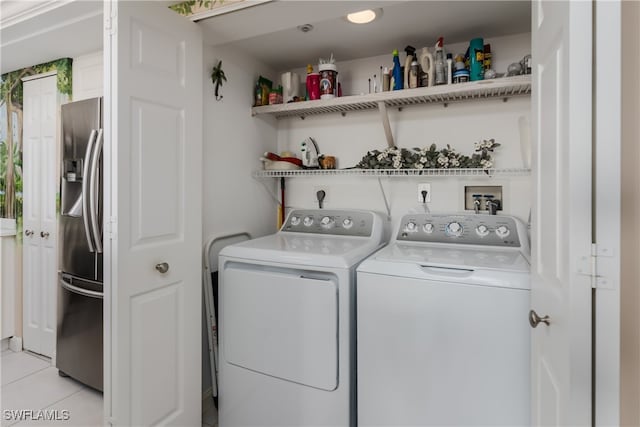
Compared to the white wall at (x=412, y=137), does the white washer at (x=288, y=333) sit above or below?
below

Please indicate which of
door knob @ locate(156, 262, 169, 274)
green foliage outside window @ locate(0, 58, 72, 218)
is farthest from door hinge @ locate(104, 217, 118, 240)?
green foliage outside window @ locate(0, 58, 72, 218)

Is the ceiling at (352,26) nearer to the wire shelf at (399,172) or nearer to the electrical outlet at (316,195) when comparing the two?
the wire shelf at (399,172)

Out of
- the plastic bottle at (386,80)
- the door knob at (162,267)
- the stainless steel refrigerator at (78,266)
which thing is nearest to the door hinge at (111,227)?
the door knob at (162,267)

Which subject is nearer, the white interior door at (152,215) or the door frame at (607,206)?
the door frame at (607,206)

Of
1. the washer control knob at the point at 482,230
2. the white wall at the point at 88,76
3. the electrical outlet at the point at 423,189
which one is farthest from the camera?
the white wall at the point at 88,76

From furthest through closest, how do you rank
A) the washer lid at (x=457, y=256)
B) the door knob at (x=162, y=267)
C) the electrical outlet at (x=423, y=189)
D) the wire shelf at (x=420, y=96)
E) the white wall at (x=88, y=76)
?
1. the white wall at (x=88, y=76)
2. the electrical outlet at (x=423, y=189)
3. the wire shelf at (x=420, y=96)
4. the door knob at (x=162, y=267)
5. the washer lid at (x=457, y=256)

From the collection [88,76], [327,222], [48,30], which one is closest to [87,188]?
[48,30]

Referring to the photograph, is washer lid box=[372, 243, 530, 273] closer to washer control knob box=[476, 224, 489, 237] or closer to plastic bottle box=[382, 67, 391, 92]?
washer control knob box=[476, 224, 489, 237]

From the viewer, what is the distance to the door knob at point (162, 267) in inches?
61.7

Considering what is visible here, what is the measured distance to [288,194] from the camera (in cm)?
269

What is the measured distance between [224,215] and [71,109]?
1178mm

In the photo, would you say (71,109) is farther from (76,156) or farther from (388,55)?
(388,55)

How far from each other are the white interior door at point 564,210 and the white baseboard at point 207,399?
1745 mm

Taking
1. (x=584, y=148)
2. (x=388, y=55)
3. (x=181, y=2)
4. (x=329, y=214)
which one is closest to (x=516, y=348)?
(x=584, y=148)
